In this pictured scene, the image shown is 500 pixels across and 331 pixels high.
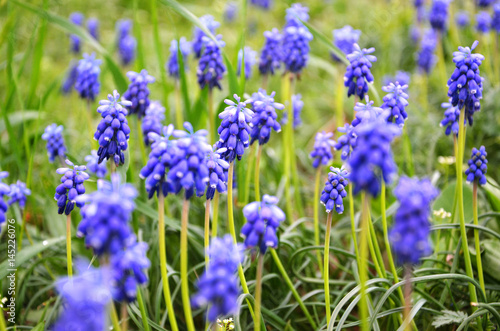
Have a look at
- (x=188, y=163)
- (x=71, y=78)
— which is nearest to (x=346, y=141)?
(x=188, y=163)

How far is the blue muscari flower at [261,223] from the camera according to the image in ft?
7.96

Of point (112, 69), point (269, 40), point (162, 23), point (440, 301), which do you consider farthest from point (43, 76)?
point (440, 301)

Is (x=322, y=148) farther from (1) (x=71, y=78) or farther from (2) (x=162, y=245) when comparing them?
(1) (x=71, y=78)

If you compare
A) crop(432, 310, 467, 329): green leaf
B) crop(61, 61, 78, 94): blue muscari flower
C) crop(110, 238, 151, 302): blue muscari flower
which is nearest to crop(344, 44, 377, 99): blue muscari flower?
crop(432, 310, 467, 329): green leaf

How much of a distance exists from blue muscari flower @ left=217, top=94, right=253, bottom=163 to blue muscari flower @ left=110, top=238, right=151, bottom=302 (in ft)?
3.42

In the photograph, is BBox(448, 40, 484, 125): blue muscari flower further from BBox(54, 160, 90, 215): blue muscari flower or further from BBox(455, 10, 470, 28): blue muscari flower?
BBox(455, 10, 470, 28): blue muscari flower

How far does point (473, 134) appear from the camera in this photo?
6055 millimetres

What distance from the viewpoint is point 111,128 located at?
10.6 ft

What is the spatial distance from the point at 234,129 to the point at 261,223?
839mm

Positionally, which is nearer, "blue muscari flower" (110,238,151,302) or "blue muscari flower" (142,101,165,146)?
"blue muscari flower" (110,238,151,302)

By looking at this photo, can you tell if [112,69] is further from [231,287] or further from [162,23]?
[162,23]

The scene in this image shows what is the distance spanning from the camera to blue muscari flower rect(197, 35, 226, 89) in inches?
183

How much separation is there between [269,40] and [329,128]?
118 inches

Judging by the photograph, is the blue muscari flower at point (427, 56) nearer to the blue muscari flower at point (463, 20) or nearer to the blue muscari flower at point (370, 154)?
the blue muscari flower at point (463, 20)
